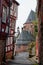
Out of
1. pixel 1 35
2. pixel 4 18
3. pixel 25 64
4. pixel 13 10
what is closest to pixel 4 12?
pixel 4 18

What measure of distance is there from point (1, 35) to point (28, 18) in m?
41.6

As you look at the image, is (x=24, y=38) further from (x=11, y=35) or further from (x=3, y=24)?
(x=3, y=24)

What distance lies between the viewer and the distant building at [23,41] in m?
43.1

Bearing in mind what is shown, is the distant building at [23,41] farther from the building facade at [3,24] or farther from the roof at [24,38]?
the building facade at [3,24]

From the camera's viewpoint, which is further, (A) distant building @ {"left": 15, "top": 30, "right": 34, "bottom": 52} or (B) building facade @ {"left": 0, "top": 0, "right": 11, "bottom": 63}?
(A) distant building @ {"left": 15, "top": 30, "right": 34, "bottom": 52}

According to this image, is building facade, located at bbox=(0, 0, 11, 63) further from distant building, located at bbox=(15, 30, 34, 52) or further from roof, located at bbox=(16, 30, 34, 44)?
roof, located at bbox=(16, 30, 34, 44)

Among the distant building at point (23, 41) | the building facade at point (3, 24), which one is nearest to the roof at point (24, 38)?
the distant building at point (23, 41)

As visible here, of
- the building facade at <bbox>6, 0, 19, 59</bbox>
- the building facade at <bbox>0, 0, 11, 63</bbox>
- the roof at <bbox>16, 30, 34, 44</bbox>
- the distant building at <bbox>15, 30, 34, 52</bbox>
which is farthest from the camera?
the roof at <bbox>16, 30, 34, 44</bbox>

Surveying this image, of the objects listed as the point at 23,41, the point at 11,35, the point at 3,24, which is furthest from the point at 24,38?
the point at 3,24

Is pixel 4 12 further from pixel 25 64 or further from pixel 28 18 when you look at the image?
pixel 28 18

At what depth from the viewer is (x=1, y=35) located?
1589 centimetres

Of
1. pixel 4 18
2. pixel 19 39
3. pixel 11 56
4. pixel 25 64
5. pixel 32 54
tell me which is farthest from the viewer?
pixel 19 39

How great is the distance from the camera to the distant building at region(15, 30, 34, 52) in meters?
43.1

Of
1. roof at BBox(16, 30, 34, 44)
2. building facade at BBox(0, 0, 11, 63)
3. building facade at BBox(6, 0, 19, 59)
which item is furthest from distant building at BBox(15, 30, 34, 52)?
building facade at BBox(0, 0, 11, 63)
